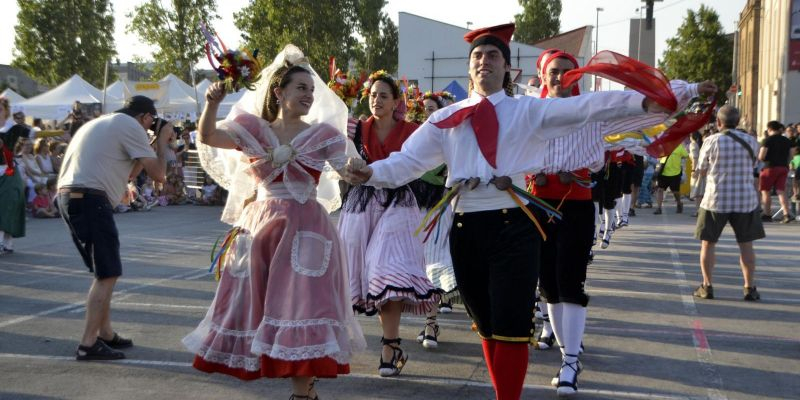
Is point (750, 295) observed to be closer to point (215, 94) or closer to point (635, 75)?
point (635, 75)

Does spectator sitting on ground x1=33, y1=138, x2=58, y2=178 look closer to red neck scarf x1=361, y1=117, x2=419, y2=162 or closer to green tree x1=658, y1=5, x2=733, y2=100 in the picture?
red neck scarf x1=361, y1=117, x2=419, y2=162

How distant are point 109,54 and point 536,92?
162 ft

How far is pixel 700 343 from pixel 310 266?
3789mm

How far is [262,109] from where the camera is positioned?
5.03 meters

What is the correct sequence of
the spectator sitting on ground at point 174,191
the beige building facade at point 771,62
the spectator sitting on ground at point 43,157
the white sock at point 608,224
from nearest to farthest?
1. the white sock at point 608,224
2. the spectator sitting on ground at point 43,157
3. the spectator sitting on ground at point 174,191
4. the beige building facade at point 771,62

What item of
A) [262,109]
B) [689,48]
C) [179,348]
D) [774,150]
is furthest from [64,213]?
[689,48]

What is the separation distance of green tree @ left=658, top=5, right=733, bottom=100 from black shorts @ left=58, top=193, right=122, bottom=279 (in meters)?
55.7

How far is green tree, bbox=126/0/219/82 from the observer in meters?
43.3

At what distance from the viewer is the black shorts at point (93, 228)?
6.20m

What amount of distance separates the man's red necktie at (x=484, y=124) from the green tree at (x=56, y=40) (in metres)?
47.6

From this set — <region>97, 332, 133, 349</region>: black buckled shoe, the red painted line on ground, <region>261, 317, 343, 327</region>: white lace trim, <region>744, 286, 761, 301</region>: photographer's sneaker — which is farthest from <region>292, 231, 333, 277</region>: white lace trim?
<region>744, 286, 761, 301</region>: photographer's sneaker

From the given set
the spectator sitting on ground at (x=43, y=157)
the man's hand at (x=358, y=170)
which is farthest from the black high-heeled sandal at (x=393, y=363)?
the spectator sitting on ground at (x=43, y=157)

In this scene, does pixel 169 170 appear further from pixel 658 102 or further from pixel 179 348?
pixel 658 102

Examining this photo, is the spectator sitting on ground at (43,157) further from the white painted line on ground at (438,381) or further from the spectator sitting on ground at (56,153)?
the white painted line on ground at (438,381)
